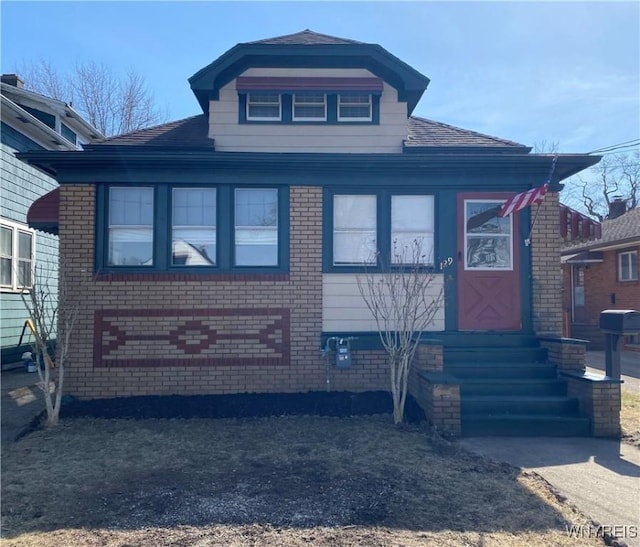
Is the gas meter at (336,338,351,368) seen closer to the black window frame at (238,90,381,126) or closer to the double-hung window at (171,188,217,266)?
the double-hung window at (171,188,217,266)

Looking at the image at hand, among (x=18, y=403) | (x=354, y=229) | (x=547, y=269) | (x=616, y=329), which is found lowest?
(x=18, y=403)

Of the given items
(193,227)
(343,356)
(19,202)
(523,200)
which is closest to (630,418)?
(523,200)

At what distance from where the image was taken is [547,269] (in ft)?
24.7

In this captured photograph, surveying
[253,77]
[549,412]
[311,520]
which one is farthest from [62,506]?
[253,77]

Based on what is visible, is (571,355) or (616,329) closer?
(616,329)

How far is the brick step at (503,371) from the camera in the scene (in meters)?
6.66

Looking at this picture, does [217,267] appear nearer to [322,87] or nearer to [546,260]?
[322,87]

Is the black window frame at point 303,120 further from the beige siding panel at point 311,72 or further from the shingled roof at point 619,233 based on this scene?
the shingled roof at point 619,233

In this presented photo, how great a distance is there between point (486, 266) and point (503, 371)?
5.73 ft

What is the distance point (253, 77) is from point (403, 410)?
5.84m

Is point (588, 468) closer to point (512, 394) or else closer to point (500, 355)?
point (512, 394)

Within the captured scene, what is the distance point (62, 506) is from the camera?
3.86m

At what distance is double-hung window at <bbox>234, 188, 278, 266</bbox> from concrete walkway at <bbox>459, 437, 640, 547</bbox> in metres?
3.85

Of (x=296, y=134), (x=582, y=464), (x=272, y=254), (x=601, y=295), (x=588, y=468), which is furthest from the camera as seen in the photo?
(x=601, y=295)
